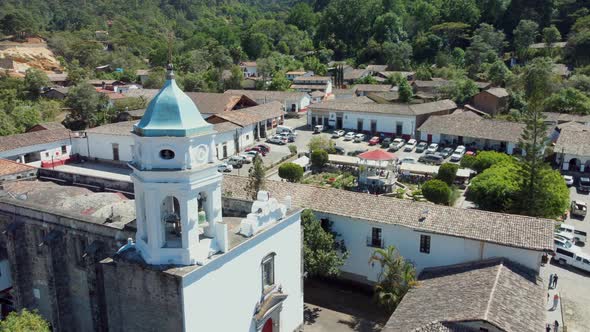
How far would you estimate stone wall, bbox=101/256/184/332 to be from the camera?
490 inches

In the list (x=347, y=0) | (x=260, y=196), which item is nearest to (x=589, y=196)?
(x=260, y=196)

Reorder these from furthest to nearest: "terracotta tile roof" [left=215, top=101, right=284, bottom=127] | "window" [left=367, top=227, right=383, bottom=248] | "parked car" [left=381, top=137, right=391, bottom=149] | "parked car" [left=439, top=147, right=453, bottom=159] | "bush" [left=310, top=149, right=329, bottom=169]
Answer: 1. "terracotta tile roof" [left=215, top=101, right=284, bottom=127]
2. "parked car" [left=381, top=137, right=391, bottom=149]
3. "parked car" [left=439, top=147, right=453, bottom=159]
4. "bush" [left=310, top=149, right=329, bottom=169]
5. "window" [left=367, top=227, right=383, bottom=248]

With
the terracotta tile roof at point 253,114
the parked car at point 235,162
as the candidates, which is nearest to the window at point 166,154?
the parked car at point 235,162

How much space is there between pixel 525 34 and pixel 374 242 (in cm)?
7907

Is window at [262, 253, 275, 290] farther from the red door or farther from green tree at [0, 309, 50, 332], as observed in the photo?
green tree at [0, 309, 50, 332]

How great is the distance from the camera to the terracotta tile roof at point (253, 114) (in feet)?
157

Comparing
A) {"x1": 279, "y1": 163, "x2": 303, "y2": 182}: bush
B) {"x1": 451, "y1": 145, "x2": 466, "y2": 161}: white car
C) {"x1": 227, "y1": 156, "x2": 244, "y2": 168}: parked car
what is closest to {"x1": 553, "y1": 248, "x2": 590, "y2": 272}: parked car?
{"x1": 279, "y1": 163, "x2": 303, "y2": 182}: bush

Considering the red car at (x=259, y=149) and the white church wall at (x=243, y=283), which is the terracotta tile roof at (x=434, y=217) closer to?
the white church wall at (x=243, y=283)

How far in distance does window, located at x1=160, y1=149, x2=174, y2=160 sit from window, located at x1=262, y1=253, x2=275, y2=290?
4.65m

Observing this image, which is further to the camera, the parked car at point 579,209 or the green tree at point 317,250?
the parked car at point 579,209

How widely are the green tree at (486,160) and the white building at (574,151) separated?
593 cm

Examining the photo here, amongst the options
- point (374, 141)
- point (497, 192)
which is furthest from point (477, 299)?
point (374, 141)

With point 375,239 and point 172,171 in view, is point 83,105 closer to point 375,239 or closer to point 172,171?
point 375,239

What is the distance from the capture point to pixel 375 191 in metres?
34.4
